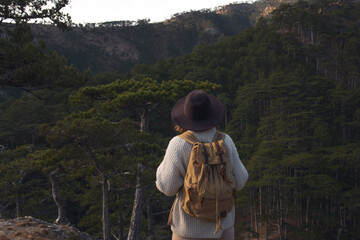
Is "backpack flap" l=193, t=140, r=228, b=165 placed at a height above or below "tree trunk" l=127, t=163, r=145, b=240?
above

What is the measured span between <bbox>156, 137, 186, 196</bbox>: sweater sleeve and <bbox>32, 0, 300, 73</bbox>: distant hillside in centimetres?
6151

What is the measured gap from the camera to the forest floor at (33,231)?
4835 millimetres

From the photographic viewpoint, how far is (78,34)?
65062 mm

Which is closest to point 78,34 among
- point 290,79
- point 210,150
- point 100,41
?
point 100,41

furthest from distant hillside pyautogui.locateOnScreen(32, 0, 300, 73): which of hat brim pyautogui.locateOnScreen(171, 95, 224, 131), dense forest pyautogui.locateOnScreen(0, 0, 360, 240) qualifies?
hat brim pyautogui.locateOnScreen(171, 95, 224, 131)

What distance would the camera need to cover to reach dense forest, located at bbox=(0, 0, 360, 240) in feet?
22.2

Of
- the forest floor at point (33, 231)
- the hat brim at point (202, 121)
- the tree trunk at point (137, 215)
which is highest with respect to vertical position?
the hat brim at point (202, 121)

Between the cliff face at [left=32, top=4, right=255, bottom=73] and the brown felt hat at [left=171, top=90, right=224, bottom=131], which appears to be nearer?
the brown felt hat at [left=171, top=90, right=224, bottom=131]

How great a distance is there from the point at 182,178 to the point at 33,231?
465cm

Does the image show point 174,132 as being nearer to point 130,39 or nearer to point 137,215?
point 137,215

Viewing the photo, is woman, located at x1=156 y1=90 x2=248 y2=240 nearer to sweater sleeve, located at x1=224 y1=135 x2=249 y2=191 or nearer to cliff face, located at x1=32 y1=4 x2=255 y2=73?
sweater sleeve, located at x1=224 y1=135 x2=249 y2=191

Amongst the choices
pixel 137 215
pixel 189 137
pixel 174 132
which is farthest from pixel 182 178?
pixel 174 132

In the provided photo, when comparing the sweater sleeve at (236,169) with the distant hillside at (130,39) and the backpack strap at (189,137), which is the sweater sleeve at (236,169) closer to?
the backpack strap at (189,137)

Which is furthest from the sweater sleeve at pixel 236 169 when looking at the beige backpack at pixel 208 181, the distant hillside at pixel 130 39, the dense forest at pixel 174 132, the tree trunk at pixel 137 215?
the distant hillside at pixel 130 39
